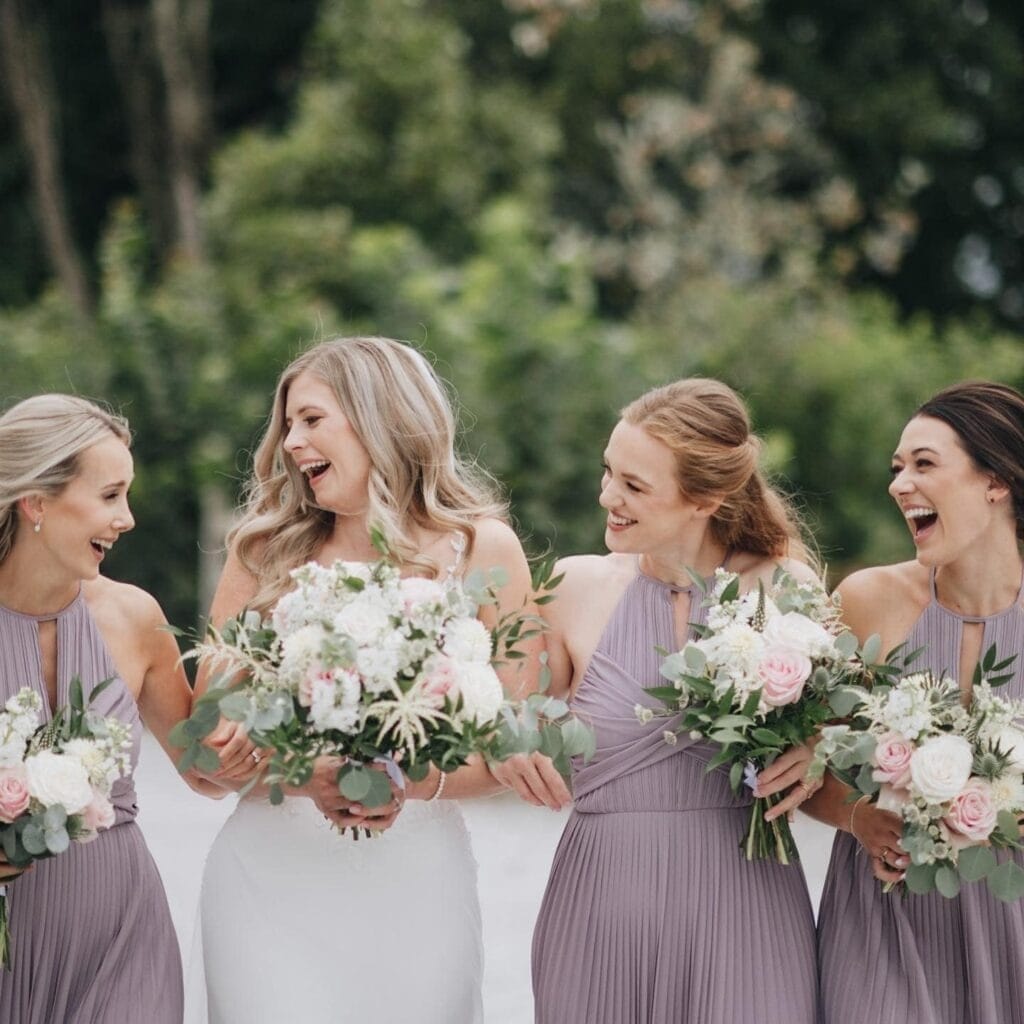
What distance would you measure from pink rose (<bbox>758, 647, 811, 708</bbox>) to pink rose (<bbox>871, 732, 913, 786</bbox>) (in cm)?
23

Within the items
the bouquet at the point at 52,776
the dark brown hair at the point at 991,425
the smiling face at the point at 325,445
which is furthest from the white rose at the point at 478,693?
the dark brown hair at the point at 991,425

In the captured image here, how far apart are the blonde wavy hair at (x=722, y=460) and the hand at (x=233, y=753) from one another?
1.29 m

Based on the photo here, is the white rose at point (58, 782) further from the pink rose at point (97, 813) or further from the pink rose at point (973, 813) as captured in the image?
the pink rose at point (973, 813)

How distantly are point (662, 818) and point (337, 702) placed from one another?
3.17ft

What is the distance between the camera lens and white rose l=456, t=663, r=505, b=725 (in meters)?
3.92

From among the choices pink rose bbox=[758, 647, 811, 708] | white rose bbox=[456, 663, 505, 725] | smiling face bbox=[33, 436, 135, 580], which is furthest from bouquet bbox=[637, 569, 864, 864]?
smiling face bbox=[33, 436, 135, 580]

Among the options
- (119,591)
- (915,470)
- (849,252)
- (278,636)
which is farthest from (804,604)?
(849,252)

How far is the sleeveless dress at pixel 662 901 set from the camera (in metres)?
4.28

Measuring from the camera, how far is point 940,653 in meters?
4.40

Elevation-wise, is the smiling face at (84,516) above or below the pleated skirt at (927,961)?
above

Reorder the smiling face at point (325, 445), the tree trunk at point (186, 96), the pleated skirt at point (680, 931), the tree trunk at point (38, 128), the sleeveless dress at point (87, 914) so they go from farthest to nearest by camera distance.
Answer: the tree trunk at point (186, 96) < the tree trunk at point (38, 128) < the smiling face at point (325, 445) < the pleated skirt at point (680, 931) < the sleeveless dress at point (87, 914)

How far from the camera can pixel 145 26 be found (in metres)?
20.2

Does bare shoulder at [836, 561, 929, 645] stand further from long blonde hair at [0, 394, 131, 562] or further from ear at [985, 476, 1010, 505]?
long blonde hair at [0, 394, 131, 562]

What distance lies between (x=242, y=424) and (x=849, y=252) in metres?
11.1
